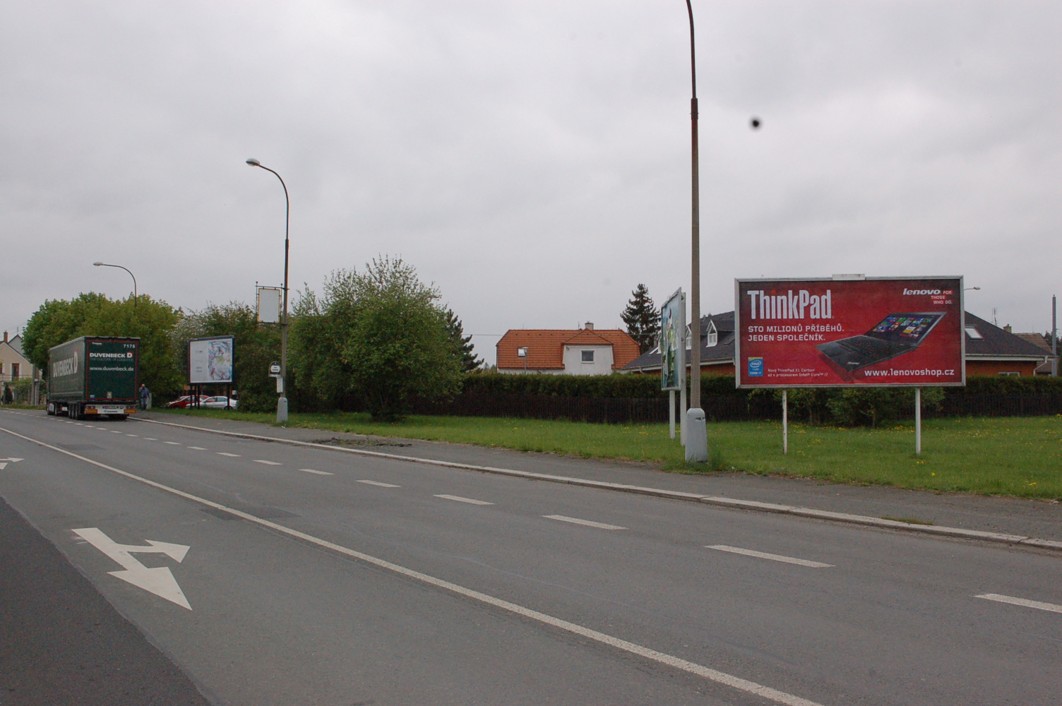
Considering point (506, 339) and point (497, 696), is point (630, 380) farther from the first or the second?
point (506, 339)

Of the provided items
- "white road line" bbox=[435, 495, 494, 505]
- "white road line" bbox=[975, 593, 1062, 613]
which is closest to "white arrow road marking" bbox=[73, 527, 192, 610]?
"white road line" bbox=[435, 495, 494, 505]

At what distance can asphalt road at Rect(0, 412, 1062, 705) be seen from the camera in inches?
194

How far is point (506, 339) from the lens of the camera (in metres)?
84.1

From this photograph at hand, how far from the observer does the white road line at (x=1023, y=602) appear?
661 cm

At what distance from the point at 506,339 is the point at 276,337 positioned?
3822 centimetres

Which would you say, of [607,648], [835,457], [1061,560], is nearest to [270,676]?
[607,648]

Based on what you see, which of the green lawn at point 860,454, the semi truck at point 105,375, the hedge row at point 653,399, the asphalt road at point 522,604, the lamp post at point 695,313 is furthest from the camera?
the semi truck at point 105,375

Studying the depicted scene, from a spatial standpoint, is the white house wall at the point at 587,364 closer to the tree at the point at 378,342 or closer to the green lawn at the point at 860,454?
the tree at the point at 378,342

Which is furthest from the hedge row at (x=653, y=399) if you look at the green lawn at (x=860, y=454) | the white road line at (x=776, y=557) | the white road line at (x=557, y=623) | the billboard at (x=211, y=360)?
the white road line at (x=557, y=623)

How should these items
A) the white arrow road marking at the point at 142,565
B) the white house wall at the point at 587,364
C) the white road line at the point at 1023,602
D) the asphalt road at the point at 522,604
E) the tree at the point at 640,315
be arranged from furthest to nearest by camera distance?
1. the tree at the point at 640,315
2. the white house wall at the point at 587,364
3. the white arrow road marking at the point at 142,565
4. the white road line at the point at 1023,602
5. the asphalt road at the point at 522,604

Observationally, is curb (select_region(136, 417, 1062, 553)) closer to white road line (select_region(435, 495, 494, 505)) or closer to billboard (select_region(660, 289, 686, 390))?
white road line (select_region(435, 495, 494, 505))

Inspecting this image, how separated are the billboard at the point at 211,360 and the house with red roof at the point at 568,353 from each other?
107ft

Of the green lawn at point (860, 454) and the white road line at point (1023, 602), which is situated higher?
the green lawn at point (860, 454)

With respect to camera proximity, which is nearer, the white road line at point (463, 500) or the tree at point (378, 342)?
the white road line at point (463, 500)
